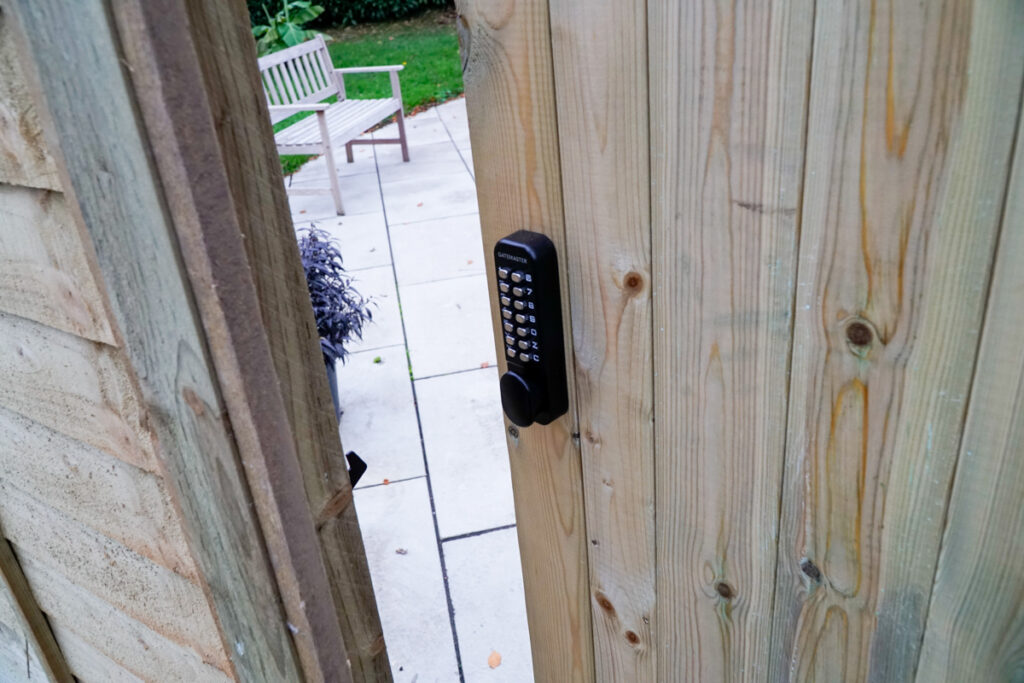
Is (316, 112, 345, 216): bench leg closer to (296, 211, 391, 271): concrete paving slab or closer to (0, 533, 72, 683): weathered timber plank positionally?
(296, 211, 391, 271): concrete paving slab

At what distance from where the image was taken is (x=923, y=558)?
0.92m

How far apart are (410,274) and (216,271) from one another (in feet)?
13.2

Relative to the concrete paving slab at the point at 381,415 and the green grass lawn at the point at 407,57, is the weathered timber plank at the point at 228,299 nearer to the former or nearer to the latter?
the concrete paving slab at the point at 381,415

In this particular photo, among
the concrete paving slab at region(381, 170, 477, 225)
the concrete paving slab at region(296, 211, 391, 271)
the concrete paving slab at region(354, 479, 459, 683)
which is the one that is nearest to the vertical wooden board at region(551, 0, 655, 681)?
the concrete paving slab at region(354, 479, 459, 683)

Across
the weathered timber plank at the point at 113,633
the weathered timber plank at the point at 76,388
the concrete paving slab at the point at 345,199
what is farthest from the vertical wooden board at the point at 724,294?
the concrete paving slab at the point at 345,199

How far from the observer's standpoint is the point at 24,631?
1.73 metres

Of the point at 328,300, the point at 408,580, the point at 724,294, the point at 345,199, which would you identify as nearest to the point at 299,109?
the point at 345,199

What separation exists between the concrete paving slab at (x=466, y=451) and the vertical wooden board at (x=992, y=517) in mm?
1996

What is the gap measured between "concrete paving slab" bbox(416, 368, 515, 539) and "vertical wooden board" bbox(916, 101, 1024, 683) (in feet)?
6.55

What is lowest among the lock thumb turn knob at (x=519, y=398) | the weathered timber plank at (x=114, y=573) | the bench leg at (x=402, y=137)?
the bench leg at (x=402, y=137)

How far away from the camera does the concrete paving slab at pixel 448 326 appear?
3.86 meters

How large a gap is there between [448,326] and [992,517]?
3466 millimetres

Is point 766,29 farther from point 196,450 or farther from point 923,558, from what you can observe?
point 196,450

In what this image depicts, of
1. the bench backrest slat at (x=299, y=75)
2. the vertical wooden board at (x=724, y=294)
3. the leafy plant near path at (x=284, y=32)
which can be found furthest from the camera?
the leafy plant near path at (x=284, y=32)
